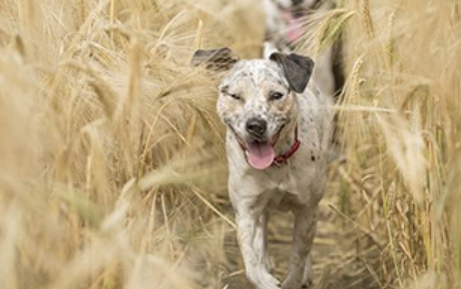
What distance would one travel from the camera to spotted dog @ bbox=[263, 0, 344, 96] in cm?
599

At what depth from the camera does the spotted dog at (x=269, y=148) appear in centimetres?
457

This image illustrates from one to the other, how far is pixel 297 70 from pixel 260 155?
39cm

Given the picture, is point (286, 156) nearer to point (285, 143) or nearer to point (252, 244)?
point (285, 143)

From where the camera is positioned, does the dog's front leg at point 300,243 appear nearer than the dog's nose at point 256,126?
No

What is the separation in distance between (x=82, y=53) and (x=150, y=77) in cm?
46

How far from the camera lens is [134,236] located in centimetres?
379

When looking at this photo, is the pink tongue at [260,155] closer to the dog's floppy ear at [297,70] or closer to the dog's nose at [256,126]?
the dog's nose at [256,126]

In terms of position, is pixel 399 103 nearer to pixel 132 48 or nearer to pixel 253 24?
pixel 132 48

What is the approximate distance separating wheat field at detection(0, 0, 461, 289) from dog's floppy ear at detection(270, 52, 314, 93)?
0.27 feet

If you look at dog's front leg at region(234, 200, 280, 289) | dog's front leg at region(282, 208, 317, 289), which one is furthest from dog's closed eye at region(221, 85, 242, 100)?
dog's front leg at region(282, 208, 317, 289)

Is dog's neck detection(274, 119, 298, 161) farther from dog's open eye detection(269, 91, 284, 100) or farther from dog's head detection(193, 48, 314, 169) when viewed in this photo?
dog's open eye detection(269, 91, 284, 100)

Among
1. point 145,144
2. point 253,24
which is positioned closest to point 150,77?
point 145,144

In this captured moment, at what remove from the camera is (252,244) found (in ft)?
15.6

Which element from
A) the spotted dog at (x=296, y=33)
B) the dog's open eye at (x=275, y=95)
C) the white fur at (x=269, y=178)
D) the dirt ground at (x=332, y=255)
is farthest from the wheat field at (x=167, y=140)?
the spotted dog at (x=296, y=33)
